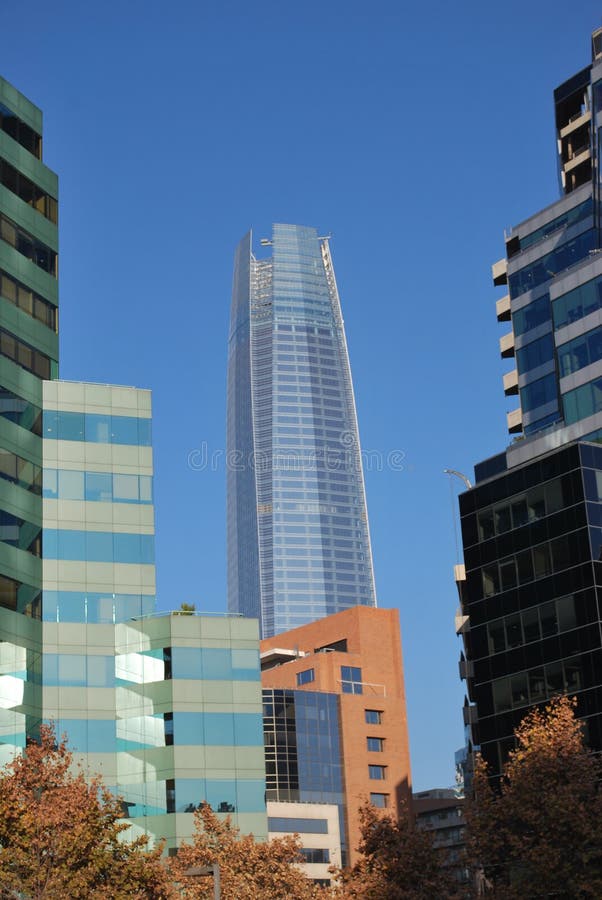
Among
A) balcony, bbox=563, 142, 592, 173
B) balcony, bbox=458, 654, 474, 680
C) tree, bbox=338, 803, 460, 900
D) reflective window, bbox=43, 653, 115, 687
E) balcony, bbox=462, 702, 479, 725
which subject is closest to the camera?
tree, bbox=338, 803, 460, 900

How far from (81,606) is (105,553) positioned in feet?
12.9

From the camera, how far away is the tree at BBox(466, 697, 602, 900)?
57.8 meters

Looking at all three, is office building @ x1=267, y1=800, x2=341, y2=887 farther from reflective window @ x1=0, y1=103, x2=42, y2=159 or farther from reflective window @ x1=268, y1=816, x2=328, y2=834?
reflective window @ x1=0, y1=103, x2=42, y2=159

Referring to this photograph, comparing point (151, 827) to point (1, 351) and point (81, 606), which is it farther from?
point (1, 351)

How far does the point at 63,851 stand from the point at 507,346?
65.1 meters

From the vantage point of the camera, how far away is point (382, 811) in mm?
149500

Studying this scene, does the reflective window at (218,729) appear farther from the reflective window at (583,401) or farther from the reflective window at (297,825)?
the reflective window at (297,825)

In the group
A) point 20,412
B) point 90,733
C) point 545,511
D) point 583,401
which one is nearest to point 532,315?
point 583,401

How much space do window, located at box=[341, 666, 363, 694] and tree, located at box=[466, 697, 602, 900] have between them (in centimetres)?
9262

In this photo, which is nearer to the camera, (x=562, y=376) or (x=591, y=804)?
(x=591, y=804)

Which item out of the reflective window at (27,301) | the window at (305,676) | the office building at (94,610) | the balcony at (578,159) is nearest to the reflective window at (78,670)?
the office building at (94,610)

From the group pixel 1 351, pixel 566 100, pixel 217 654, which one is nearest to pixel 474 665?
pixel 217 654

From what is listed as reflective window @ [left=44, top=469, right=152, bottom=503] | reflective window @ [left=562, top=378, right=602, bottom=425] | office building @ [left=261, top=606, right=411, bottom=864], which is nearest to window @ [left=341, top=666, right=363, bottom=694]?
office building @ [left=261, top=606, right=411, bottom=864]

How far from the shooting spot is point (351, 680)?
520 feet
